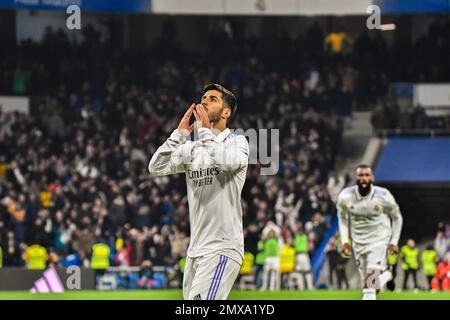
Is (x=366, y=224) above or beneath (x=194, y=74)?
beneath

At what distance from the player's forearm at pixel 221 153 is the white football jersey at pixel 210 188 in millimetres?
28

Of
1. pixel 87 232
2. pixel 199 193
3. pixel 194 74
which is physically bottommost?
pixel 87 232

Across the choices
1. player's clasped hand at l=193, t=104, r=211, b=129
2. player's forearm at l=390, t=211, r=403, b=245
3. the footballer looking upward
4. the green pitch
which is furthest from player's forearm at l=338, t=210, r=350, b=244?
player's clasped hand at l=193, t=104, r=211, b=129

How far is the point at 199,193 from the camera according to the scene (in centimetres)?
802

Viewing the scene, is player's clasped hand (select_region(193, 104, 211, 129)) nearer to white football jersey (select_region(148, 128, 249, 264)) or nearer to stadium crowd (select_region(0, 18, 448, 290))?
white football jersey (select_region(148, 128, 249, 264))

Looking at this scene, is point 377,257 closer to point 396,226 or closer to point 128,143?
point 396,226

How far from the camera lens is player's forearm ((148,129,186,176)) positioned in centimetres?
793

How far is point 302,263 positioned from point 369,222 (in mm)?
14306

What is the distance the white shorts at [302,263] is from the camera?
2900 centimetres

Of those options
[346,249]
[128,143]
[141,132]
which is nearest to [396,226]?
[346,249]

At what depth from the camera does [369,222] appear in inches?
584
